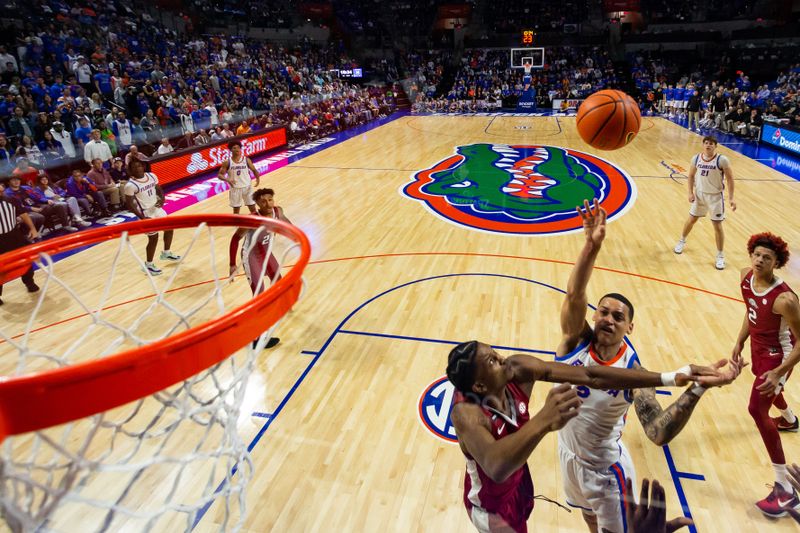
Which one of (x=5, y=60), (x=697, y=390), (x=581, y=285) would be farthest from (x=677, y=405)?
(x=5, y=60)

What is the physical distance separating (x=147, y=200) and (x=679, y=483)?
7.12 meters

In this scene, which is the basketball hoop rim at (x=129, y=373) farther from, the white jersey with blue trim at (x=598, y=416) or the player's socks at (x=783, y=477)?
the player's socks at (x=783, y=477)

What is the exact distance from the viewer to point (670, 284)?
631cm

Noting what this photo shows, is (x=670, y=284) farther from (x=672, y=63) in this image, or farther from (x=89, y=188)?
(x=672, y=63)

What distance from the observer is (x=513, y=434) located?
1805 mm

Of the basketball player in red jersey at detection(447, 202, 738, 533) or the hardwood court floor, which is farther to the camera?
the hardwood court floor

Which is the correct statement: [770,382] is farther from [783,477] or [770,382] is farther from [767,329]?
[783,477]

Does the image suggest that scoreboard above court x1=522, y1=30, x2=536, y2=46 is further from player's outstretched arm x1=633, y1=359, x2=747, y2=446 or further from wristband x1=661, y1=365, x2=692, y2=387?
wristband x1=661, y1=365, x2=692, y2=387

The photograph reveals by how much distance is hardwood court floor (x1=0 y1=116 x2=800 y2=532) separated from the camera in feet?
11.0

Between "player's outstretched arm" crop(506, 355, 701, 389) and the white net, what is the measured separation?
1.18 m

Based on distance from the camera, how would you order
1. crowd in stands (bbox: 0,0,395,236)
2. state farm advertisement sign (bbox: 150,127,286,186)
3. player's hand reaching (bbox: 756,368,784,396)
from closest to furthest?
player's hand reaching (bbox: 756,368,784,396) < crowd in stands (bbox: 0,0,395,236) < state farm advertisement sign (bbox: 150,127,286,186)

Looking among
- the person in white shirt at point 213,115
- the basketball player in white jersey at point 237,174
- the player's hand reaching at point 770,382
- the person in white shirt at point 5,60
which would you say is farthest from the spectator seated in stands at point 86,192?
the player's hand reaching at point 770,382

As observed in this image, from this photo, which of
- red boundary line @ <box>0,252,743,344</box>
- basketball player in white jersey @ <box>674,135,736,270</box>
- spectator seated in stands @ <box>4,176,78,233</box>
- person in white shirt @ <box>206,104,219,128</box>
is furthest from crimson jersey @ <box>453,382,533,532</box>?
person in white shirt @ <box>206,104,219,128</box>

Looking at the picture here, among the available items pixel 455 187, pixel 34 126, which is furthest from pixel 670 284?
pixel 34 126
